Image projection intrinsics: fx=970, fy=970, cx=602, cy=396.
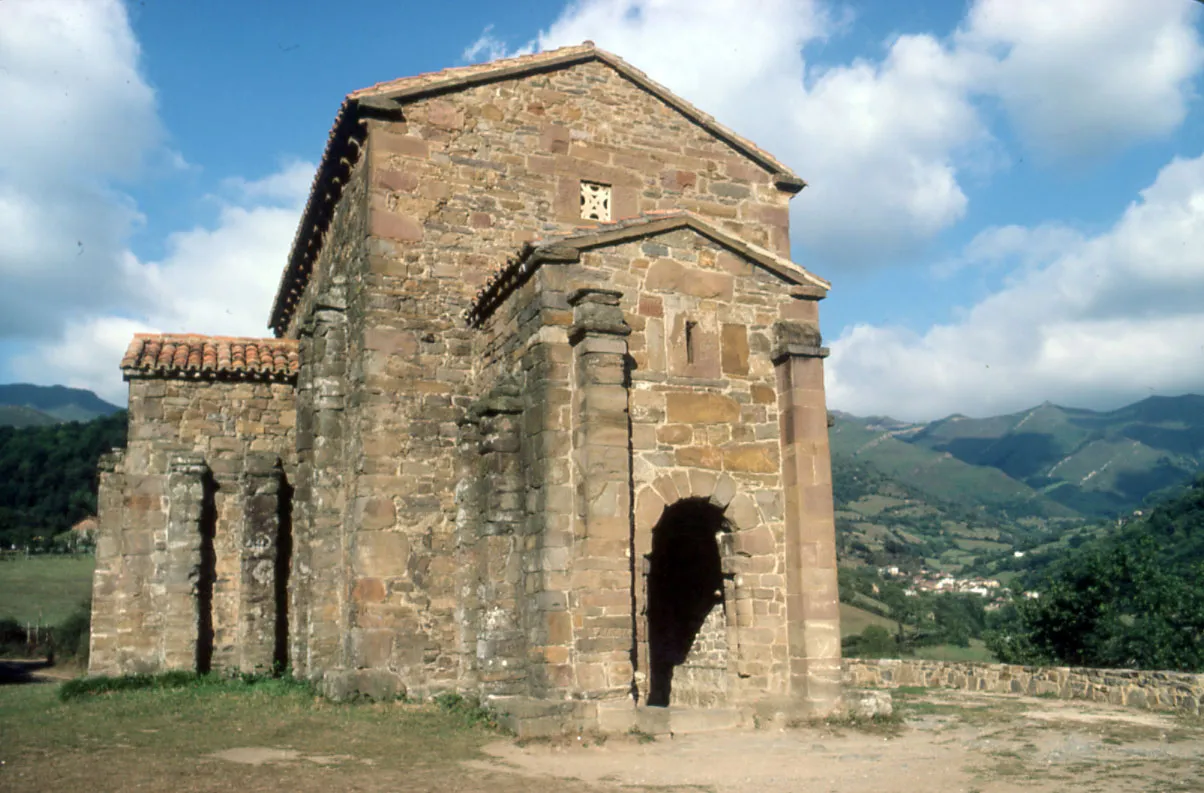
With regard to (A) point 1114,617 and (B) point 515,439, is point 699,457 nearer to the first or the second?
(B) point 515,439

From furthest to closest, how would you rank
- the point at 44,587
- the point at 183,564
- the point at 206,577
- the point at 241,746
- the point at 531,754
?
the point at 44,587 < the point at 206,577 < the point at 183,564 < the point at 241,746 < the point at 531,754

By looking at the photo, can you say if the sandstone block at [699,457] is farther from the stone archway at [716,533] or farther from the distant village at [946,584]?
the distant village at [946,584]

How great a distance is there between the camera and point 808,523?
13.1m

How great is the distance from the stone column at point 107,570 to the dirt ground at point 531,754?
2714mm

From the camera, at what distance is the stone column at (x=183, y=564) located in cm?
1700

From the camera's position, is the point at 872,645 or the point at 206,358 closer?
the point at 206,358

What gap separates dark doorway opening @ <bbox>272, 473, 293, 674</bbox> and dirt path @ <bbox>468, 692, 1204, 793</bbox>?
816 centimetres

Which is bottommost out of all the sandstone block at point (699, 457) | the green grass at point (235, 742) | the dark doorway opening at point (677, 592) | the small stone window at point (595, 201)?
the green grass at point (235, 742)

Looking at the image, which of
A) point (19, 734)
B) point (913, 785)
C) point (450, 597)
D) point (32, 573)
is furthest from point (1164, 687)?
point (32, 573)

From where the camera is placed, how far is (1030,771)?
9719 mm

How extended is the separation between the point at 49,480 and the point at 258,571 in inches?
2359

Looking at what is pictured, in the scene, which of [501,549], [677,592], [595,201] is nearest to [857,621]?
[677,592]

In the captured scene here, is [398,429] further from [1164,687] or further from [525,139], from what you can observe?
[1164,687]

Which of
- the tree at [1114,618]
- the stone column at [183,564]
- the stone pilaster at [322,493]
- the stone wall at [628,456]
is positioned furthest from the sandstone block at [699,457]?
the tree at [1114,618]
